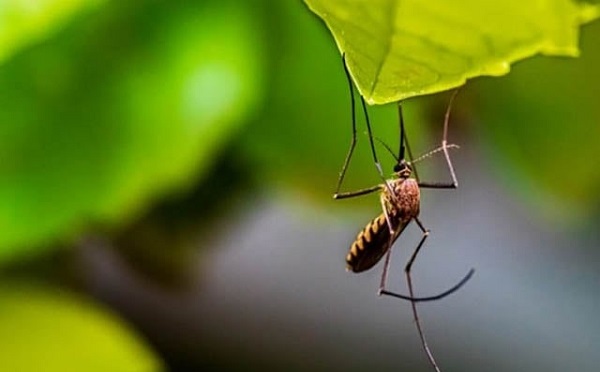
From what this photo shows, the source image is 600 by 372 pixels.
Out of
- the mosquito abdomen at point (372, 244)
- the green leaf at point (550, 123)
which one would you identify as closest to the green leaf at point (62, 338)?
the mosquito abdomen at point (372, 244)

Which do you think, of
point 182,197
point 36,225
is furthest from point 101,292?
point 36,225

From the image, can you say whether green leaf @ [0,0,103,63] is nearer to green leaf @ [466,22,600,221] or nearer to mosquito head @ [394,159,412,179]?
mosquito head @ [394,159,412,179]

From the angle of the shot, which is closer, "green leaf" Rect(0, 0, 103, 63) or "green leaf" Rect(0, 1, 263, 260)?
"green leaf" Rect(0, 0, 103, 63)

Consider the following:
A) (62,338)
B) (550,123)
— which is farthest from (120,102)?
(550,123)

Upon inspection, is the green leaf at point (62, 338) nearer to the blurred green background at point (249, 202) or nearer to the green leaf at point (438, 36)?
the blurred green background at point (249, 202)

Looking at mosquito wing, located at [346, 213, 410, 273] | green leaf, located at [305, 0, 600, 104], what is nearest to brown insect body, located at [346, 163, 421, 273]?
mosquito wing, located at [346, 213, 410, 273]

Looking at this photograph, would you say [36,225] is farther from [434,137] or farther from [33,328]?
[434,137]

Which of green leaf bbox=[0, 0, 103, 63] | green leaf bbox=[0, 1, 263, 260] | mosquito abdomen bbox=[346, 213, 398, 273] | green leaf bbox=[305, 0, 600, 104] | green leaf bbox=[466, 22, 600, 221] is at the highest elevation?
green leaf bbox=[466, 22, 600, 221]

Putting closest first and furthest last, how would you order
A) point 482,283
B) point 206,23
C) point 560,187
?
point 206,23 < point 560,187 < point 482,283
